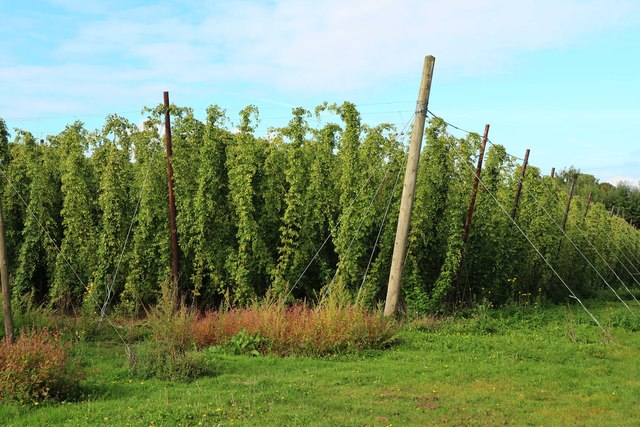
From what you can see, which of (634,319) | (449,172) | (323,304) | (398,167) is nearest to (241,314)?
(323,304)

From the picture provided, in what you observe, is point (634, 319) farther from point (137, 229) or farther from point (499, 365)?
point (137, 229)

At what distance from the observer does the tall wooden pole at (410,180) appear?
1191cm

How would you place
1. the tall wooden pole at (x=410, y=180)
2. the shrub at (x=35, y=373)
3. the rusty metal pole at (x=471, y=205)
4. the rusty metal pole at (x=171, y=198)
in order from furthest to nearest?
1. the rusty metal pole at (x=471, y=205)
2. the rusty metal pole at (x=171, y=198)
3. the tall wooden pole at (x=410, y=180)
4. the shrub at (x=35, y=373)

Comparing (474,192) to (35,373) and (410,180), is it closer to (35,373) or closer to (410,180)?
(410,180)

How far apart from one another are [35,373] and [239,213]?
7.23 m

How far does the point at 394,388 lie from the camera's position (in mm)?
7746

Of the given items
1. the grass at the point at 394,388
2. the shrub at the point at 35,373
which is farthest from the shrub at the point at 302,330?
the shrub at the point at 35,373

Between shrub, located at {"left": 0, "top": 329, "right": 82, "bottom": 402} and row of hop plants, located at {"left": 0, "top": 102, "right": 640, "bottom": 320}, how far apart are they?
6424mm

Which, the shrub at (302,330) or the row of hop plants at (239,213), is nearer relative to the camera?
the shrub at (302,330)

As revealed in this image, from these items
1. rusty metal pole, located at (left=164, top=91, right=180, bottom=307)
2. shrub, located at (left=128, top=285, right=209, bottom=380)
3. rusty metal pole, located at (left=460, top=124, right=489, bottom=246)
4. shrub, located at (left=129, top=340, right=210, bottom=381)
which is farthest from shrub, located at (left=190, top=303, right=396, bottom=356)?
rusty metal pole, located at (left=460, top=124, right=489, bottom=246)

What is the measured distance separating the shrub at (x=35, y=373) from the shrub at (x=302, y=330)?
332 centimetres

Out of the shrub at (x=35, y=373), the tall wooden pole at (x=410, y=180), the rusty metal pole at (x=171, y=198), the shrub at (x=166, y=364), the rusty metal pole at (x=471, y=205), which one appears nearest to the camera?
the shrub at (x=35, y=373)

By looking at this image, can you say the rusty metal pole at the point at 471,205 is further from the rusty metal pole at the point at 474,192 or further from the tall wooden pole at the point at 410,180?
the tall wooden pole at the point at 410,180

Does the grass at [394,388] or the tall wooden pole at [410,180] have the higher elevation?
the tall wooden pole at [410,180]
